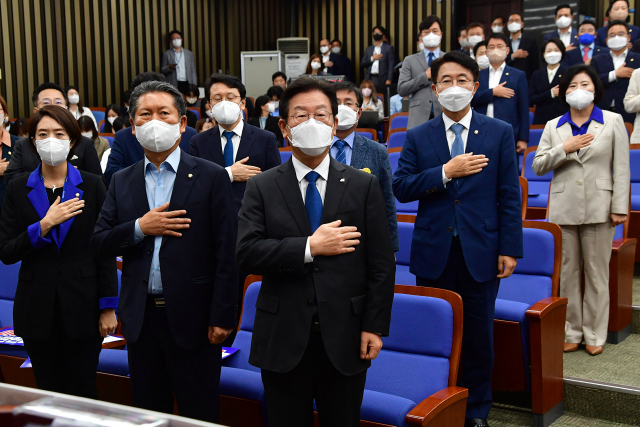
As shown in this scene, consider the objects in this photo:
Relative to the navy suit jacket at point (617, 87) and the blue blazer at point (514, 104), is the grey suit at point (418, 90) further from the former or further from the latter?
the navy suit jacket at point (617, 87)

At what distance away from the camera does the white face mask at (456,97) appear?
7.46 ft

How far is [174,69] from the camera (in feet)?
29.9

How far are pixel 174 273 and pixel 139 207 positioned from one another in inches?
9.1

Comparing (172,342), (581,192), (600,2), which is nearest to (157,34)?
(600,2)

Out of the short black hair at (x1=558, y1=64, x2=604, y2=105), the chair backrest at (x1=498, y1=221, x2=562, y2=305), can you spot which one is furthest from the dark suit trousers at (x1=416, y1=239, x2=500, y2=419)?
the short black hair at (x1=558, y1=64, x2=604, y2=105)

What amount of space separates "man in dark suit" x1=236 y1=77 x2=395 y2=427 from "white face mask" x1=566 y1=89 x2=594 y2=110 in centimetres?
183

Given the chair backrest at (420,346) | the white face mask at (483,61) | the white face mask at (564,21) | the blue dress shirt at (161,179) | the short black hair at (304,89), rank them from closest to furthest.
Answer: the short black hair at (304,89) → the blue dress shirt at (161,179) → the chair backrest at (420,346) → the white face mask at (483,61) → the white face mask at (564,21)

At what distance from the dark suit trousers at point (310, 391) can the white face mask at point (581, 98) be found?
2.06 meters

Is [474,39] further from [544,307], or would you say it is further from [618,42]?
[544,307]

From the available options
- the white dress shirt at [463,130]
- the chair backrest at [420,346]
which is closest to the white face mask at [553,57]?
the white dress shirt at [463,130]

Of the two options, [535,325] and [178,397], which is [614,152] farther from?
[178,397]

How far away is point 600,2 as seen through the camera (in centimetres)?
804

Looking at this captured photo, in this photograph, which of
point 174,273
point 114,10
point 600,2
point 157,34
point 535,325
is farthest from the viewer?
point 157,34

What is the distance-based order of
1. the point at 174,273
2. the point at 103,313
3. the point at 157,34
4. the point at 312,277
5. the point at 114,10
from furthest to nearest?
the point at 157,34
the point at 114,10
the point at 103,313
the point at 174,273
the point at 312,277
